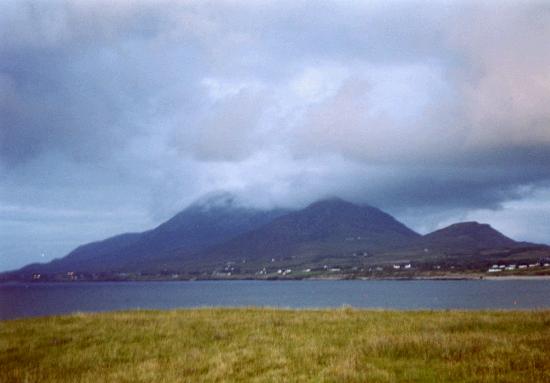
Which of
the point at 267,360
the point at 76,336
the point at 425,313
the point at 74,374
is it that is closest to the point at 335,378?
the point at 267,360

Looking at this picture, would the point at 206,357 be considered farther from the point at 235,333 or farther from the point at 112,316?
the point at 112,316

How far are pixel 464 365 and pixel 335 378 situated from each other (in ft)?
13.7

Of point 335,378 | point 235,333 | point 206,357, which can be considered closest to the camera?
point 335,378

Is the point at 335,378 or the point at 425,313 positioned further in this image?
the point at 425,313

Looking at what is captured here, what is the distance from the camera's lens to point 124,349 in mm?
19062

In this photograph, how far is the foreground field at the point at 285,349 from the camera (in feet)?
45.8

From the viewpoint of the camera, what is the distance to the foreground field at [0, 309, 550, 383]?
45.8 ft

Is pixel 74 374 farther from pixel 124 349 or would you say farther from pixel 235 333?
pixel 235 333

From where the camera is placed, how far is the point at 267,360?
1584 centimetres

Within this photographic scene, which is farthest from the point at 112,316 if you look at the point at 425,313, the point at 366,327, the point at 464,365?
the point at 464,365

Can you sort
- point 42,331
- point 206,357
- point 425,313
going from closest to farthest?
point 206,357 → point 42,331 → point 425,313

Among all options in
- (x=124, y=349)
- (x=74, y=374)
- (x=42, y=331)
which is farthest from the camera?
(x=42, y=331)

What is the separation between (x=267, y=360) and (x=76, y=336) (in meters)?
11.1

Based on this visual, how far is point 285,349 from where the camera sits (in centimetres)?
1756
